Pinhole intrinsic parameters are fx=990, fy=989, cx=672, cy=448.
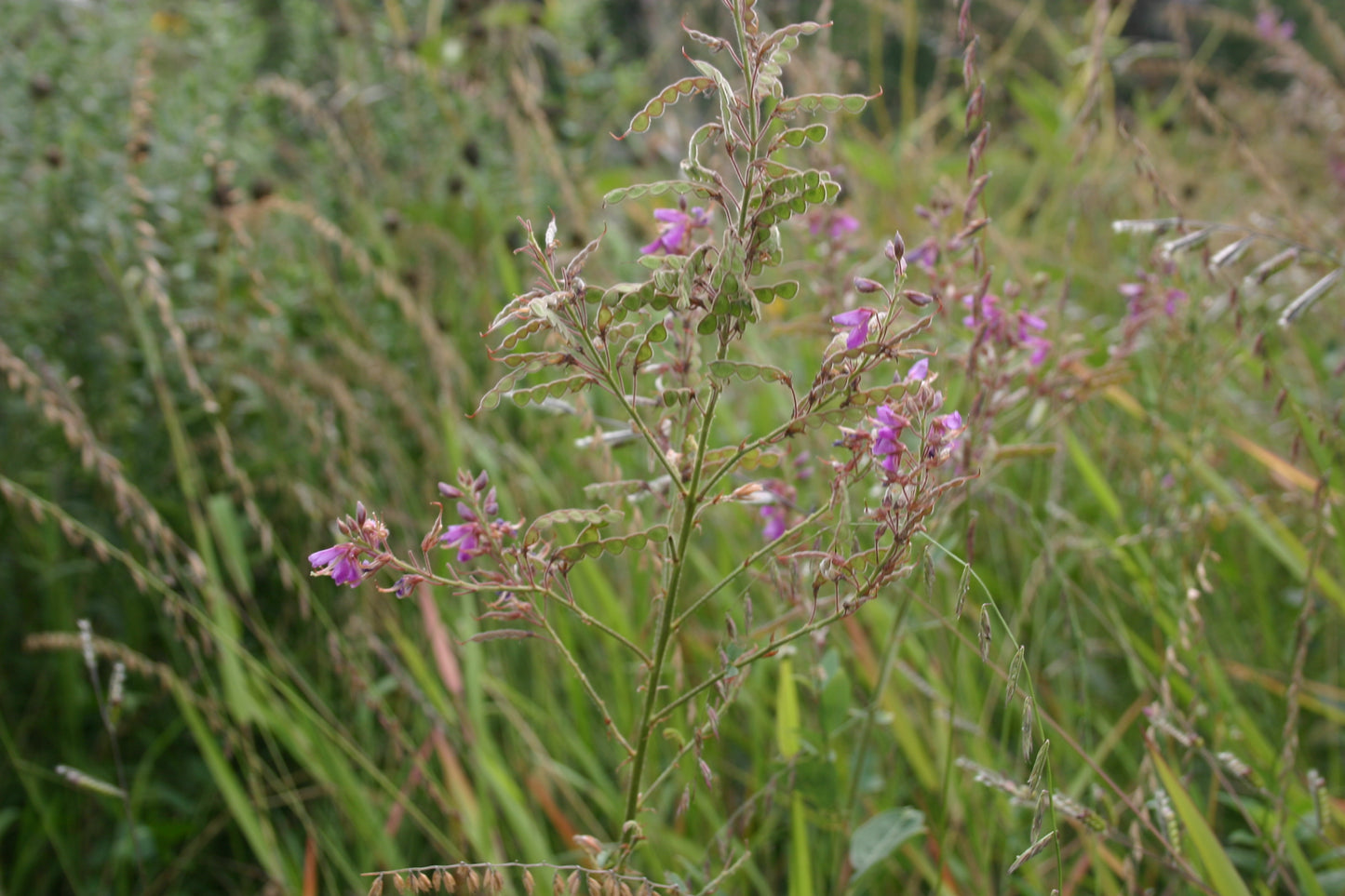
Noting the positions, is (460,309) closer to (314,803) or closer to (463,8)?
(463,8)

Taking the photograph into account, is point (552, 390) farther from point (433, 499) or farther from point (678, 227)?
point (433, 499)

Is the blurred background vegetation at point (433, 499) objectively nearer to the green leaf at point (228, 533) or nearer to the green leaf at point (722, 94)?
the green leaf at point (228, 533)

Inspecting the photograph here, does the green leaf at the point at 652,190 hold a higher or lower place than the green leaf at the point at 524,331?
higher

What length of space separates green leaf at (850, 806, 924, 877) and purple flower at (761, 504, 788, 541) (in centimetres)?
35

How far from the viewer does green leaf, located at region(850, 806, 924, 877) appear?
1.08 meters

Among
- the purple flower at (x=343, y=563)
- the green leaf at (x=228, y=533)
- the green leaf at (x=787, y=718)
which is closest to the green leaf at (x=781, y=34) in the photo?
the purple flower at (x=343, y=563)

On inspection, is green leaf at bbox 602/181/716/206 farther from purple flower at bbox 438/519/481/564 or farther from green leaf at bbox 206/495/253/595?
green leaf at bbox 206/495/253/595

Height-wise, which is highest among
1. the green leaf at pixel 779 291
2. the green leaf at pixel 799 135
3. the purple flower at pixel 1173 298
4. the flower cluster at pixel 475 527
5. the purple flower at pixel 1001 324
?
the green leaf at pixel 799 135

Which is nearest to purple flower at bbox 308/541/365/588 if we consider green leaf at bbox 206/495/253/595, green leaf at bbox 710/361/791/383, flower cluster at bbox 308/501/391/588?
flower cluster at bbox 308/501/391/588

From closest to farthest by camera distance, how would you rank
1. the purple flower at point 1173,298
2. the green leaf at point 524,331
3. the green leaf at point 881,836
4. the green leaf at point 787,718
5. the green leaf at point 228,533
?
the green leaf at point 524,331, the green leaf at point 881,836, the green leaf at point 787,718, the purple flower at point 1173,298, the green leaf at point 228,533

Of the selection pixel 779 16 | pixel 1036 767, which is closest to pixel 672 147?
pixel 779 16

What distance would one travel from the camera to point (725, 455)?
0.80 m

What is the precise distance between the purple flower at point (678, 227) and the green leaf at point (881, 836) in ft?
2.19

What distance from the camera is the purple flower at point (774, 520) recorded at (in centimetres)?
110
